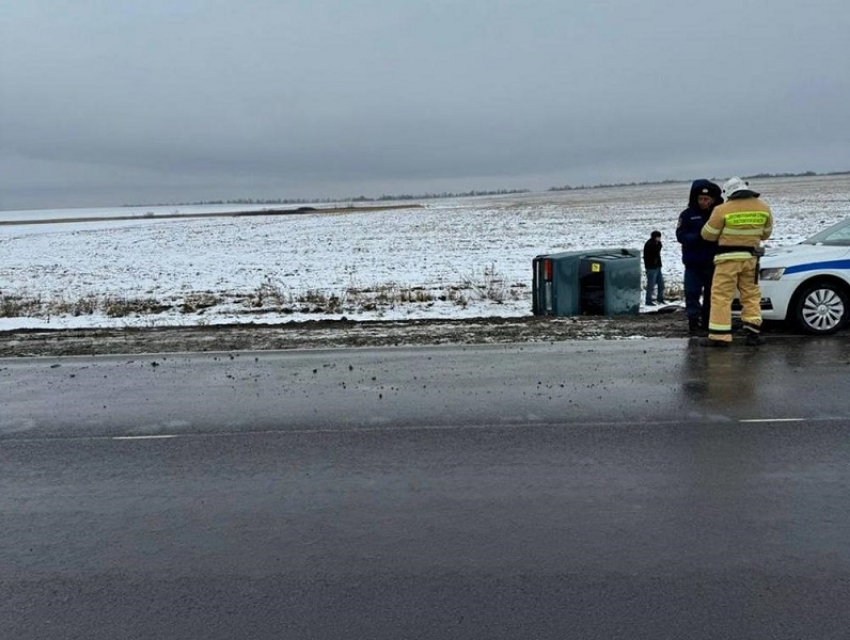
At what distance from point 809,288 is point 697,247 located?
4.87ft

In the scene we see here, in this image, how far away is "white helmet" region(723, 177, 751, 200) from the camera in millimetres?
8641

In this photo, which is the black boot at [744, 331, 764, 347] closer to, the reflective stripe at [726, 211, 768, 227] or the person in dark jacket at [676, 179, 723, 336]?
the person in dark jacket at [676, 179, 723, 336]

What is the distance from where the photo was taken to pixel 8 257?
1328 inches

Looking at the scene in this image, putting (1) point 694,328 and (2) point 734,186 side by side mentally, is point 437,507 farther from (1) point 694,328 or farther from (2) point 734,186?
(1) point 694,328

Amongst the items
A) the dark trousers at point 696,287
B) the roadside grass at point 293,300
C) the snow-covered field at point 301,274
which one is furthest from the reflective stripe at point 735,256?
the roadside grass at point 293,300

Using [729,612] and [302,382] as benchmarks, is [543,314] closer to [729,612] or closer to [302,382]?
[302,382]

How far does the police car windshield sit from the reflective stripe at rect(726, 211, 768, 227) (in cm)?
176

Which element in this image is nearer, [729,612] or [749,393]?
[729,612]

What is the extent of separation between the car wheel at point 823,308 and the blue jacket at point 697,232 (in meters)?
1.27

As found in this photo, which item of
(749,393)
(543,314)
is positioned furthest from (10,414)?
(543,314)

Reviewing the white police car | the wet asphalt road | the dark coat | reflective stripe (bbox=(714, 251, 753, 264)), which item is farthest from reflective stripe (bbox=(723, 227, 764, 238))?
the dark coat

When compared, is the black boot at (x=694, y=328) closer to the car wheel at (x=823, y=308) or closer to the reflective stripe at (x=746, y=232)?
the car wheel at (x=823, y=308)

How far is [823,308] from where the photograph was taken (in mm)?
9094

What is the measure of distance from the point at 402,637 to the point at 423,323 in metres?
8.56
